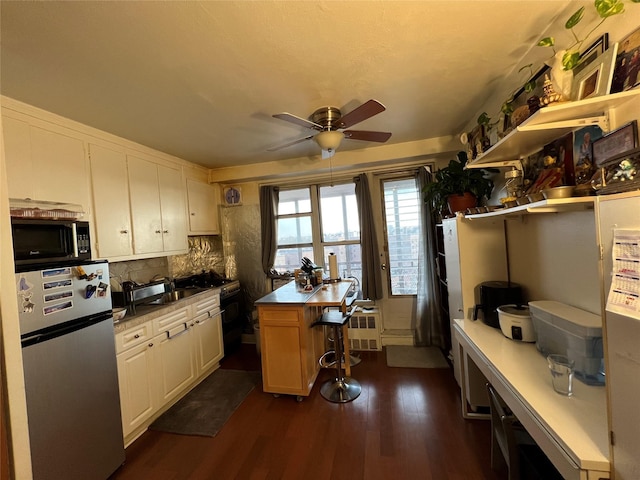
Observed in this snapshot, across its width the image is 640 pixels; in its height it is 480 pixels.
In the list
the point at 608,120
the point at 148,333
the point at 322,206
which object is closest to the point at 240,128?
the point at 322,206

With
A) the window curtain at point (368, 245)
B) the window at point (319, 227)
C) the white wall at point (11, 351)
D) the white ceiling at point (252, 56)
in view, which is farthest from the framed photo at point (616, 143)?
the window at point (319, 227)

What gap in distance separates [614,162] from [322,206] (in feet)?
10.3

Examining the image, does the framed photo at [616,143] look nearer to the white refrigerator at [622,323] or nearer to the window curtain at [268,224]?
the white refrigerator at [622,323]

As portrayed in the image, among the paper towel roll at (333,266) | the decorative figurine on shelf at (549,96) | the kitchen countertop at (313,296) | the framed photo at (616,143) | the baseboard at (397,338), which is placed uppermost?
the decorative figurine on shelf at (549,96)

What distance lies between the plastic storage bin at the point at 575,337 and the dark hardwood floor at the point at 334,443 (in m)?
0.88

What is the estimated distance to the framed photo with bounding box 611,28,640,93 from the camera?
1023mm

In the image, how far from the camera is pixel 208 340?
3.03m

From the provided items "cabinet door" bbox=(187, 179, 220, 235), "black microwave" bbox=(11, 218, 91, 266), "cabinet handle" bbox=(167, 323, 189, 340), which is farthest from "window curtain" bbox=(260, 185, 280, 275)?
"black microwave" bbox=(11, 218, 91, 266)

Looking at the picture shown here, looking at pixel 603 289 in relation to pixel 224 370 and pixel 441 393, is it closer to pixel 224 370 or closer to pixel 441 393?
pixel 441 393

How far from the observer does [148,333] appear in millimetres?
2254

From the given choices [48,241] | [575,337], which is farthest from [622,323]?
[48,241]

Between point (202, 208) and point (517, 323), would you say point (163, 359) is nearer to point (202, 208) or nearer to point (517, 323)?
point (202, 208)

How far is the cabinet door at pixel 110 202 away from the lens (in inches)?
89.0

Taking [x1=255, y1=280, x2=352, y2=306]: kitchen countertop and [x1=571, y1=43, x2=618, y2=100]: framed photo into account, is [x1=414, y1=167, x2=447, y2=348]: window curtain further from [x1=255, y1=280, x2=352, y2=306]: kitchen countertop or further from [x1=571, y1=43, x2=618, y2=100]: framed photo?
[x1=571, y1=43, x2=618, y2=100]: framed photo
